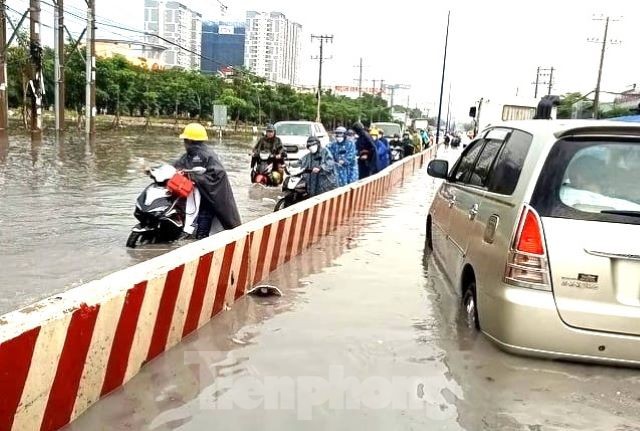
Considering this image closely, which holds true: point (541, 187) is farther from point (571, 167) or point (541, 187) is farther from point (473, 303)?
point (473, 303)

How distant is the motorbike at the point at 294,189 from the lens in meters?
10.3

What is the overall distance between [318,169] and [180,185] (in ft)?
11.2

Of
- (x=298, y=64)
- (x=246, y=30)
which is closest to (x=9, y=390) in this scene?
(x=246, y=30)

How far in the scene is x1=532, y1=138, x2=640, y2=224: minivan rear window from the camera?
3.75 m

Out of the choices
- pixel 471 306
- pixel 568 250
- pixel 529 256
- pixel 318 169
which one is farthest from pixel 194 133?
pixel 568 250

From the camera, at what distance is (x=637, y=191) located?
3.80 m

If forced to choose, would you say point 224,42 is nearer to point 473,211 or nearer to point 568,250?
point 473,211

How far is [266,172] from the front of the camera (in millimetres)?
14859

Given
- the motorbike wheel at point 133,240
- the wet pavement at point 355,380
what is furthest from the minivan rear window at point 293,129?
the wet pavement at point 355,380

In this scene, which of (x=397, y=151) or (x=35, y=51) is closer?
(x=35, y=51)

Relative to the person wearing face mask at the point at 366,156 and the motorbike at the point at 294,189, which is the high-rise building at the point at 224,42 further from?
the motorbike at the point at 294,189

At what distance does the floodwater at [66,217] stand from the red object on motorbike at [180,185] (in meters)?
0.86

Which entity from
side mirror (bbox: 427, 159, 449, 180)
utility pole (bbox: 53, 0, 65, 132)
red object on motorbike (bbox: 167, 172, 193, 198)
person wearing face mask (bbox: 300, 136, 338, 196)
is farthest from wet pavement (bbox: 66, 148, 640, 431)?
utility pole (bbox: 53, 0, 65, 132)

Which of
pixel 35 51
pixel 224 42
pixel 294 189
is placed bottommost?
pixel 294 189
